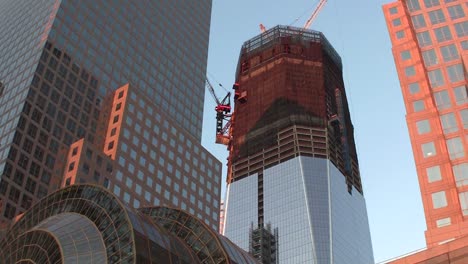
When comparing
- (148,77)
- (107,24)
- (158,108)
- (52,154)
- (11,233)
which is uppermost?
(107,24)

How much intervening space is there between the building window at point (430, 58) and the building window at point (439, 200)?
21.0 m

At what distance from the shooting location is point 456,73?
271ft

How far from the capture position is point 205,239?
75.2m

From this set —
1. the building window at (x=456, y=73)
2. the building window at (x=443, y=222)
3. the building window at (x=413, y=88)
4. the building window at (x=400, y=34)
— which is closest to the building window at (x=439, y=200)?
the building window at (x=443, y=222)

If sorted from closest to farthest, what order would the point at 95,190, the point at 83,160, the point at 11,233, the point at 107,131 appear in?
the point at 95,190 < the point at 11,233 < the point at 83,160 < the point at 107,131

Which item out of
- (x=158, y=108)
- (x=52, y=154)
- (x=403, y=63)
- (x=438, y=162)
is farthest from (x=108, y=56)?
(x=438, y=162)

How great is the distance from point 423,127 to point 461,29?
17493 mm

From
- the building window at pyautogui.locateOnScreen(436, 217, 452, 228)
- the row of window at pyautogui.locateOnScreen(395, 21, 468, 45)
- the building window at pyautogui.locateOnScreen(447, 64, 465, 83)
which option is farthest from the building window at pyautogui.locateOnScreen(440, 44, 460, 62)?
the building window at pyautogui.locateOnScreen(436, 217, 452, 228)

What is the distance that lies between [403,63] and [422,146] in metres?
15.1

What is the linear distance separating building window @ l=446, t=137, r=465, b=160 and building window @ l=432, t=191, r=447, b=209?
5.41 meters

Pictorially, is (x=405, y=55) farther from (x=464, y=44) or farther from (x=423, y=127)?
(x=423, y=127)

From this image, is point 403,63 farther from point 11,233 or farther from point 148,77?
point 148,77

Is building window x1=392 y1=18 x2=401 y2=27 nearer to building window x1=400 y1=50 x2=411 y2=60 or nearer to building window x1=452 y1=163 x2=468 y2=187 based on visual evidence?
building window x1=400 y1=50 x2=411 y2=60

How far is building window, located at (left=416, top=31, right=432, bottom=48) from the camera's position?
87.8 m
